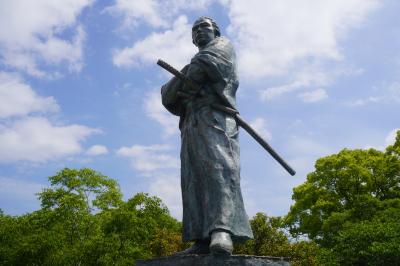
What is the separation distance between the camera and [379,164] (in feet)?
98.0

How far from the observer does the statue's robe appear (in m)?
5.30

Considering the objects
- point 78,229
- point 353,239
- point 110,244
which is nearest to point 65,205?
point 78,229

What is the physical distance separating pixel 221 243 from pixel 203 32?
2.94m

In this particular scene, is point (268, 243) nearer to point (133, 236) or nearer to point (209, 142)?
point (133, 236)

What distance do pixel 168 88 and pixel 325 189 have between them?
2666cm

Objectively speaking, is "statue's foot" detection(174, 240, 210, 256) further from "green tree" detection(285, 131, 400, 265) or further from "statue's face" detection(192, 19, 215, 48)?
"green tree" detection(285, 131, 400, 265)

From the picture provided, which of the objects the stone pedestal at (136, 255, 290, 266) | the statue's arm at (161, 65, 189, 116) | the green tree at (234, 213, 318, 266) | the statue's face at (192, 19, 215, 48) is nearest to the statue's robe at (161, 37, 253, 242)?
the statue's arm at (161, 65, 189, 116)

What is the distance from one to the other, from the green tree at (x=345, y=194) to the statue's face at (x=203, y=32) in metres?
20.5

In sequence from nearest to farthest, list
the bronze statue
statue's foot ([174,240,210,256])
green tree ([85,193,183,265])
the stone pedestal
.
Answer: the stone pedestal < the bronze statue < statue's foot ([174,240,210,256]) < green tree ([85,193,183,265])

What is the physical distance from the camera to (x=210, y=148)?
5.55 metres

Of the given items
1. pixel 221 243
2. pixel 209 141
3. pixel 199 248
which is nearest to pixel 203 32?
pixel 209 141

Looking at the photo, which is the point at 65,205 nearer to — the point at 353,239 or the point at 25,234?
the point at 25,234

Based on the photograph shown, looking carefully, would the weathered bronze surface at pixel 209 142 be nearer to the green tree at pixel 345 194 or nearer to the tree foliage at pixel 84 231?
the tree foliage at pixel 84 231

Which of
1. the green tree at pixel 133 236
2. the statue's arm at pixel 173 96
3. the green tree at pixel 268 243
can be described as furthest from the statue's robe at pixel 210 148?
the green tree at pixel 133 236
